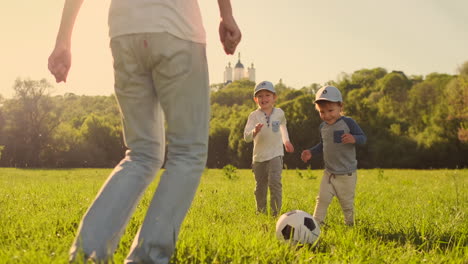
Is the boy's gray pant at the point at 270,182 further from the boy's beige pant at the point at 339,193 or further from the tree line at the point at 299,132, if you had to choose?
the tree line at the point at 299,132

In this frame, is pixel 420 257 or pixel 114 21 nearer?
pixel 114 21

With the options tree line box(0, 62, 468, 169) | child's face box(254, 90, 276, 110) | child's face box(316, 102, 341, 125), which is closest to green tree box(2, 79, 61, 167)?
tree line box(0, 62, 468, 169)

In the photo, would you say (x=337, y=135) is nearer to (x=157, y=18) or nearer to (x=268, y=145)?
(x=268, y=145)

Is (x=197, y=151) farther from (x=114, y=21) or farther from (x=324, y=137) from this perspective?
(x=324, y=137)

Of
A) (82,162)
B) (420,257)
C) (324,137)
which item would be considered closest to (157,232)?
(420,257)

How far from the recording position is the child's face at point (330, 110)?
15.9 feet

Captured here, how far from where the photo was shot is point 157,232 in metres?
2.11

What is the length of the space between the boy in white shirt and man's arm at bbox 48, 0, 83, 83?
3317 mm

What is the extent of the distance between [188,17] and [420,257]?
2.45 m

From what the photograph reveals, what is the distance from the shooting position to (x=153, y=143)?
2414mm

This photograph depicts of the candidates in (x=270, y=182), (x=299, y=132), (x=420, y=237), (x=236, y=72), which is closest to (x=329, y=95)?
(x=270, y=182)

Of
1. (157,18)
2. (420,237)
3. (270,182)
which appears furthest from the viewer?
(270,182)

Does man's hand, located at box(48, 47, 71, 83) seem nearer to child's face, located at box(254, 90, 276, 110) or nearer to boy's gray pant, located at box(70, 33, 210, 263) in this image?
boy's gray pant, located at box(70, 33, 210, 263)

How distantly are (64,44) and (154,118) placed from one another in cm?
75
